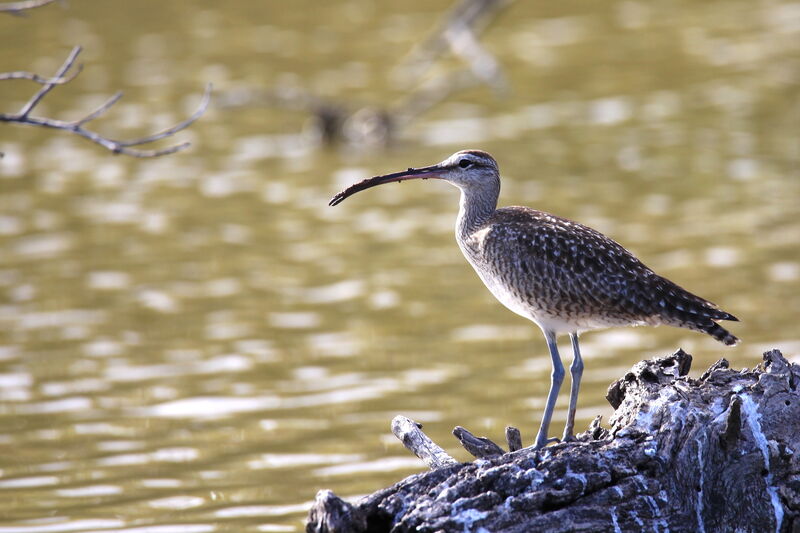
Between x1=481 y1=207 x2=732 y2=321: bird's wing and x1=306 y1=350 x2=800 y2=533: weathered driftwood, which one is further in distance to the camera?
x1=481 y1=207 x2=732 y2=321: bird's wing

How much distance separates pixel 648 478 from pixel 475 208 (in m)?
2.33

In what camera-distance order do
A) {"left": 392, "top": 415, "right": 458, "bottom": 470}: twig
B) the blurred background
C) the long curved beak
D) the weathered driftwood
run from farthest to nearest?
1. the blurred background
2. the long curved beak
3. {"left": 392, "top": 415, "right": 458, "bottom": 470}: twig
4. the weathered driftwood

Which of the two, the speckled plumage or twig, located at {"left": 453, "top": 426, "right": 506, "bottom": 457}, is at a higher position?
the speckled plumage

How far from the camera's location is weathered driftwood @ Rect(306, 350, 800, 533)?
6.07m

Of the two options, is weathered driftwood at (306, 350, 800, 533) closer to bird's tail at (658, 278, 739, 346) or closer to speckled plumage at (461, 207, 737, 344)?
bird's tail at (658, 278, 739, 346)

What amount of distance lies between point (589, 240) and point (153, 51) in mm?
15746

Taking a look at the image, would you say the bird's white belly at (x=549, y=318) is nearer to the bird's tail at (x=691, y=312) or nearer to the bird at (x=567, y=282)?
the bird at (x=567, y=282)

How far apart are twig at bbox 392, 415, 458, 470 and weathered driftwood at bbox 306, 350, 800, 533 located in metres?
0.56

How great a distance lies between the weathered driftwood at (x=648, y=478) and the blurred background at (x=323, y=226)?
2.97 meters

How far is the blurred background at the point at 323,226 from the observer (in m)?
10.5

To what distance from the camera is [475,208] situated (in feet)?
26.7

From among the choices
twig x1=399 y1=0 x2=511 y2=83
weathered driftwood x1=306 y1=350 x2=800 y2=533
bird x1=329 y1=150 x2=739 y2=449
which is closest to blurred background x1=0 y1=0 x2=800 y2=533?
twig x1=399 y1=0 x2=511 y2=83

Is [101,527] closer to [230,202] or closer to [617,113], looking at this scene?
[230,202]

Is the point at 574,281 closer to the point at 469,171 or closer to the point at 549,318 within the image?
the point at 549,318
